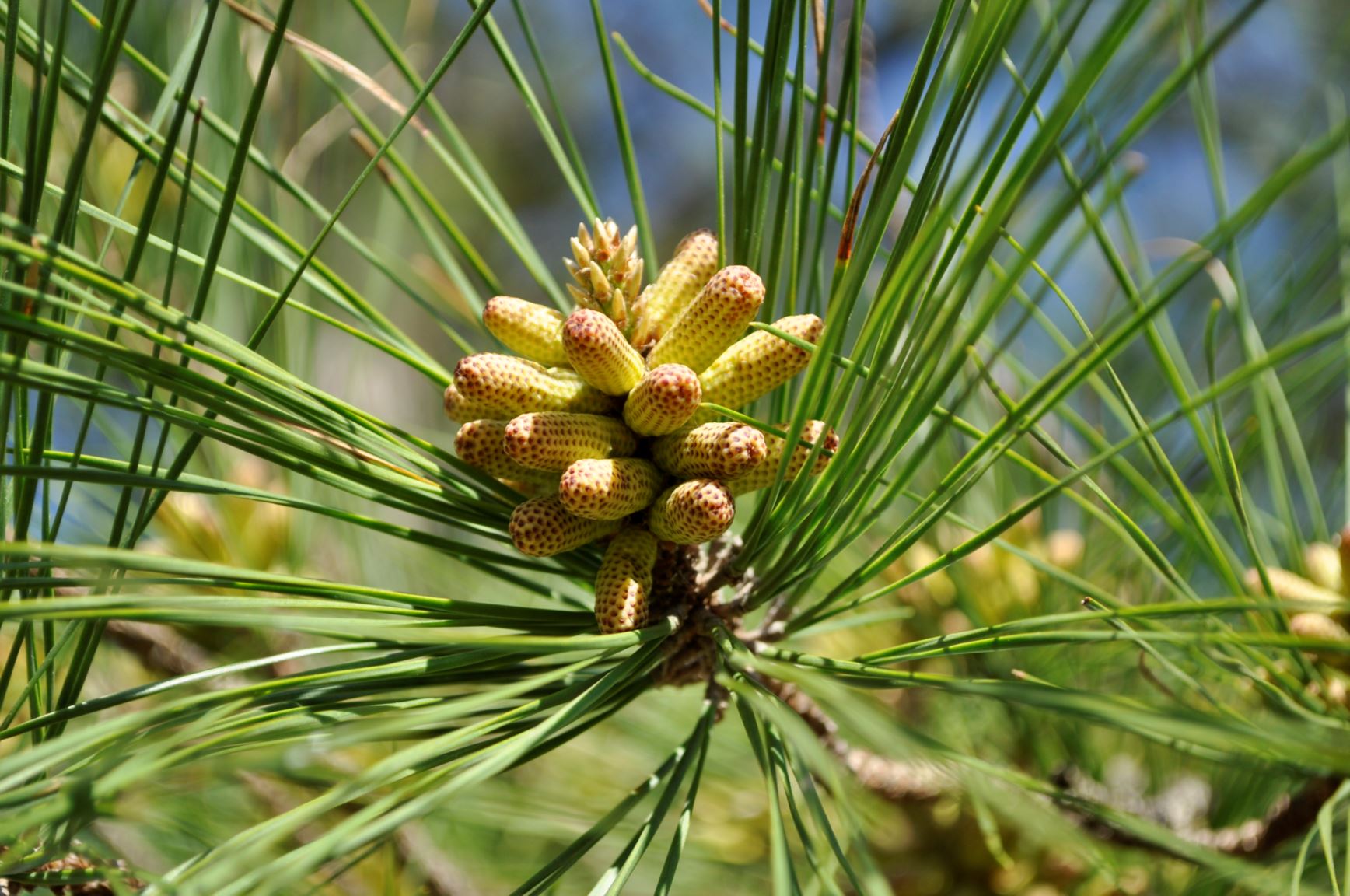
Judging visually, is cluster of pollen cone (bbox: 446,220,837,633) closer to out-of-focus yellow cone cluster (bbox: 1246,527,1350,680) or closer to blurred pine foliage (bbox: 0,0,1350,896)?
blurred pine foliage (bbox: 0,0,1350,896)

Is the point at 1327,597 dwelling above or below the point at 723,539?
below

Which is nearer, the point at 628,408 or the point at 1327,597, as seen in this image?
the point at 628,408

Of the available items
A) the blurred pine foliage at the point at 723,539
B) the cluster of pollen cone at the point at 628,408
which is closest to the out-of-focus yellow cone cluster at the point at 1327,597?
the blurred pine foliage at the point at 723,539

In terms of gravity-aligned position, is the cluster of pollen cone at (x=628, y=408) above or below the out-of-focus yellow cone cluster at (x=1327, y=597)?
above

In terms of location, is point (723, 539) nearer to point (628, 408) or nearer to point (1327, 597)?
point (628, 408)

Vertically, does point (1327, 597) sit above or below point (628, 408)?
below

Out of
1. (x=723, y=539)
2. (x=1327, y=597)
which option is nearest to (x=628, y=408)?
(x=723, y=539)

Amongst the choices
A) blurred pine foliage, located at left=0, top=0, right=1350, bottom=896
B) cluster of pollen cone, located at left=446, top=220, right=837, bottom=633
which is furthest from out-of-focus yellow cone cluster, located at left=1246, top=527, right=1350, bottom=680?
cluster of pollen cone, located at left=446, top=220, right=837, bottom=633

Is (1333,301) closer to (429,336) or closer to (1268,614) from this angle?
(1268,614)

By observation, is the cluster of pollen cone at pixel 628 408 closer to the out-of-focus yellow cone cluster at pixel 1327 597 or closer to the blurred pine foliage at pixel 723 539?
the blurred pine foliage at pixel 723 539
